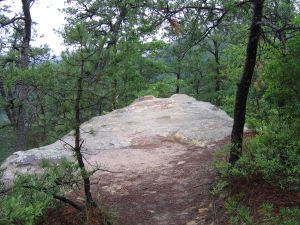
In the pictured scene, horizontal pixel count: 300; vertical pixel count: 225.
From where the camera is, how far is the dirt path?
6207mm

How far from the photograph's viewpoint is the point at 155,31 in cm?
629

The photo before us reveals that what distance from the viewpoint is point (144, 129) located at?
12406 mm

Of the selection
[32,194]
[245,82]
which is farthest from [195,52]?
[32,194]

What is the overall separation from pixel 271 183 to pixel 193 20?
2740 millimetres

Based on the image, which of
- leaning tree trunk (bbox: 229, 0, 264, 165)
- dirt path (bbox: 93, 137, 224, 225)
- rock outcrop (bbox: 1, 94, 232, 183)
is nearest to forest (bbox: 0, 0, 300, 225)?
leaning tree trunk (bbox: 229, 0, 264, 165)

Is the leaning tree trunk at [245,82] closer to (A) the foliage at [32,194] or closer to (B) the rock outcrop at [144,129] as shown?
(A) the foliage at [32,194]

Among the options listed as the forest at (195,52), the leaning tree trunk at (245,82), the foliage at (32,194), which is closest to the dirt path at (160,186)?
the forest at (195,52)

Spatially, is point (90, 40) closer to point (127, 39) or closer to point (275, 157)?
point (127, 39)

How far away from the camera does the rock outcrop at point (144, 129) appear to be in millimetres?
9758

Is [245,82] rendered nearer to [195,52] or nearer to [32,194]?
[195,52]

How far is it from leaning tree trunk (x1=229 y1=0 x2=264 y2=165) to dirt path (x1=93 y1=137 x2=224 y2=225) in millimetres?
940

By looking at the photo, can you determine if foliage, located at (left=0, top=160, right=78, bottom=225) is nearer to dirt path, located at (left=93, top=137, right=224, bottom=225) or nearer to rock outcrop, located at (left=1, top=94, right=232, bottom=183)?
dirt path, located at (left=93, top=137, right=224, bottom=225)

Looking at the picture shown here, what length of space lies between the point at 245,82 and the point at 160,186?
2720 mm

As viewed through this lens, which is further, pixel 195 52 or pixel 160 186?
pixel 160 186
